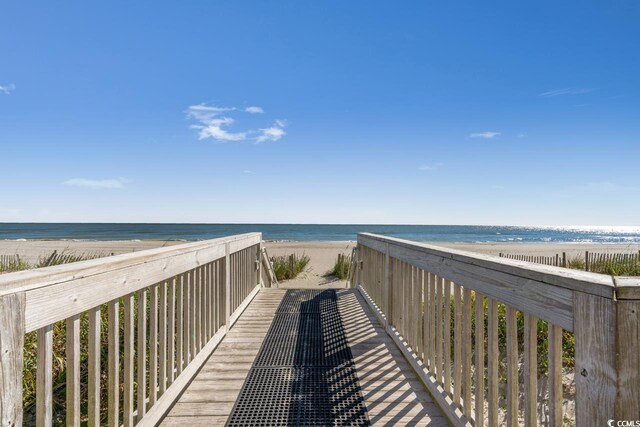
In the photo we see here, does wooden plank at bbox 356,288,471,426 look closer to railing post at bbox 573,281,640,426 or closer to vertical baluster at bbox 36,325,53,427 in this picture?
railing post at bbox 573,281,640,426

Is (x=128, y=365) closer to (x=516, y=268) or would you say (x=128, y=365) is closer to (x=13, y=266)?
(x=516, y=268)

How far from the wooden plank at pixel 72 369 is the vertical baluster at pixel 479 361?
1872mm

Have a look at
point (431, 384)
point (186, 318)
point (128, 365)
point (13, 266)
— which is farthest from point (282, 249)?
point (128, 365)

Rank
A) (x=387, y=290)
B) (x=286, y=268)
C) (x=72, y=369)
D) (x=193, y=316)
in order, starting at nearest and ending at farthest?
(x=72, y=369)
(x=193, y=316)
(x=387, y=290)
(x=286, y=268)

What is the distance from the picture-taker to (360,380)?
111 inches

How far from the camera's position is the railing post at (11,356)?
102 centimetres

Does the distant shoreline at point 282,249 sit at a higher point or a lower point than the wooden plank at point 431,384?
lower

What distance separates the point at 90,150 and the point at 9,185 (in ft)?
58.9

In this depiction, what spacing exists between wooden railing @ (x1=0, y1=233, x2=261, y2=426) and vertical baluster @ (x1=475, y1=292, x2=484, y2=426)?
5.93 feet

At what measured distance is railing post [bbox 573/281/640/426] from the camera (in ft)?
3.15

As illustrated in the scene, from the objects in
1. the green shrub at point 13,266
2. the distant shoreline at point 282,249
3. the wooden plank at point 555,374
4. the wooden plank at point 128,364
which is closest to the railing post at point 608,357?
the wooden plank at point 555,374

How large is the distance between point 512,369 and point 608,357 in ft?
2.14

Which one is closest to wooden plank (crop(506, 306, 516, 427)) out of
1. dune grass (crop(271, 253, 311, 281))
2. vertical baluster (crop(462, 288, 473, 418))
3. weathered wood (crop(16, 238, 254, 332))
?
vertical baluster (crop(462, 288, 473, 418))

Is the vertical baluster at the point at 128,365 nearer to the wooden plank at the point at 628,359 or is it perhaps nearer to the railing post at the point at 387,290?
the wooden plank at the point at 628,359
